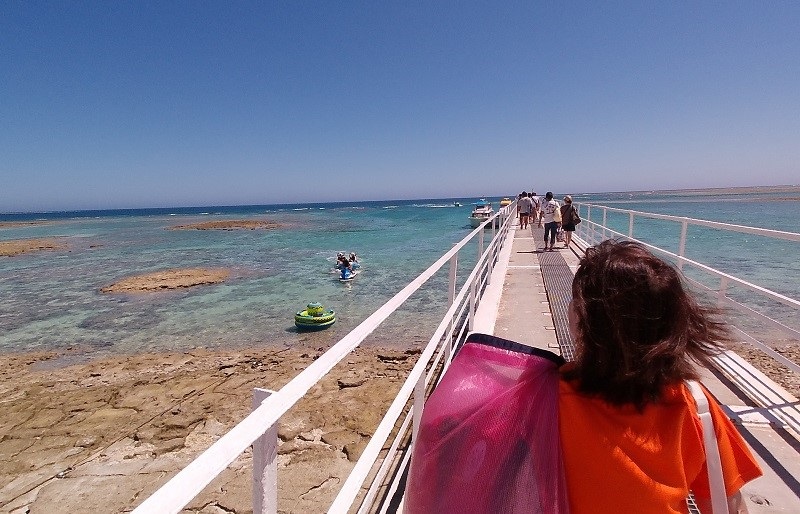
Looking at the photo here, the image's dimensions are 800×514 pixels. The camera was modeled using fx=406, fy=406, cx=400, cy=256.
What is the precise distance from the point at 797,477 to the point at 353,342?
9.28 feet

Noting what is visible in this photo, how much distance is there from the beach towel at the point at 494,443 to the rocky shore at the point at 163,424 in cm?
361

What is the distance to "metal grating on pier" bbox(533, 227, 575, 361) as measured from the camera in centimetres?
426

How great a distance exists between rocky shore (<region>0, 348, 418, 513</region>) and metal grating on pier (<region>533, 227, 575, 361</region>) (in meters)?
2.58

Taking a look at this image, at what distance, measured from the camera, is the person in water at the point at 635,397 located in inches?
33.2

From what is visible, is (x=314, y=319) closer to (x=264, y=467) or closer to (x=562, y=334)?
(x=562, y=334)

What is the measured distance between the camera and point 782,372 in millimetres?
4547

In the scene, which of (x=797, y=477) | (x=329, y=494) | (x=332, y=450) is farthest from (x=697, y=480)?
(x=332, y=450)

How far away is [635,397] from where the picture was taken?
3.05 ft

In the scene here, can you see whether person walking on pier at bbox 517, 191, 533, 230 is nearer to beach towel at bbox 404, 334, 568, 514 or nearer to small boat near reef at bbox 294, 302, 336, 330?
small boat near reef at bbox 294, 302, 336, 330

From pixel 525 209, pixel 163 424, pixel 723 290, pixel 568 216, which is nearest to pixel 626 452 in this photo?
pixel 723 290

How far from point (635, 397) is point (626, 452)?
0.44 ft

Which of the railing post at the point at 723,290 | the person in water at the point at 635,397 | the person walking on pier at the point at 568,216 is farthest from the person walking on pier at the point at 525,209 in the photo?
the person in water at the point at 635,397

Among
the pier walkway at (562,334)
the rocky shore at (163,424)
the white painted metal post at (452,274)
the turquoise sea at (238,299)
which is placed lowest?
the turquoise sea at (238,299)

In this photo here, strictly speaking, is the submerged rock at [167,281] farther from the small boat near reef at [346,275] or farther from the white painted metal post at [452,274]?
the white painted metal post at [452,274]
